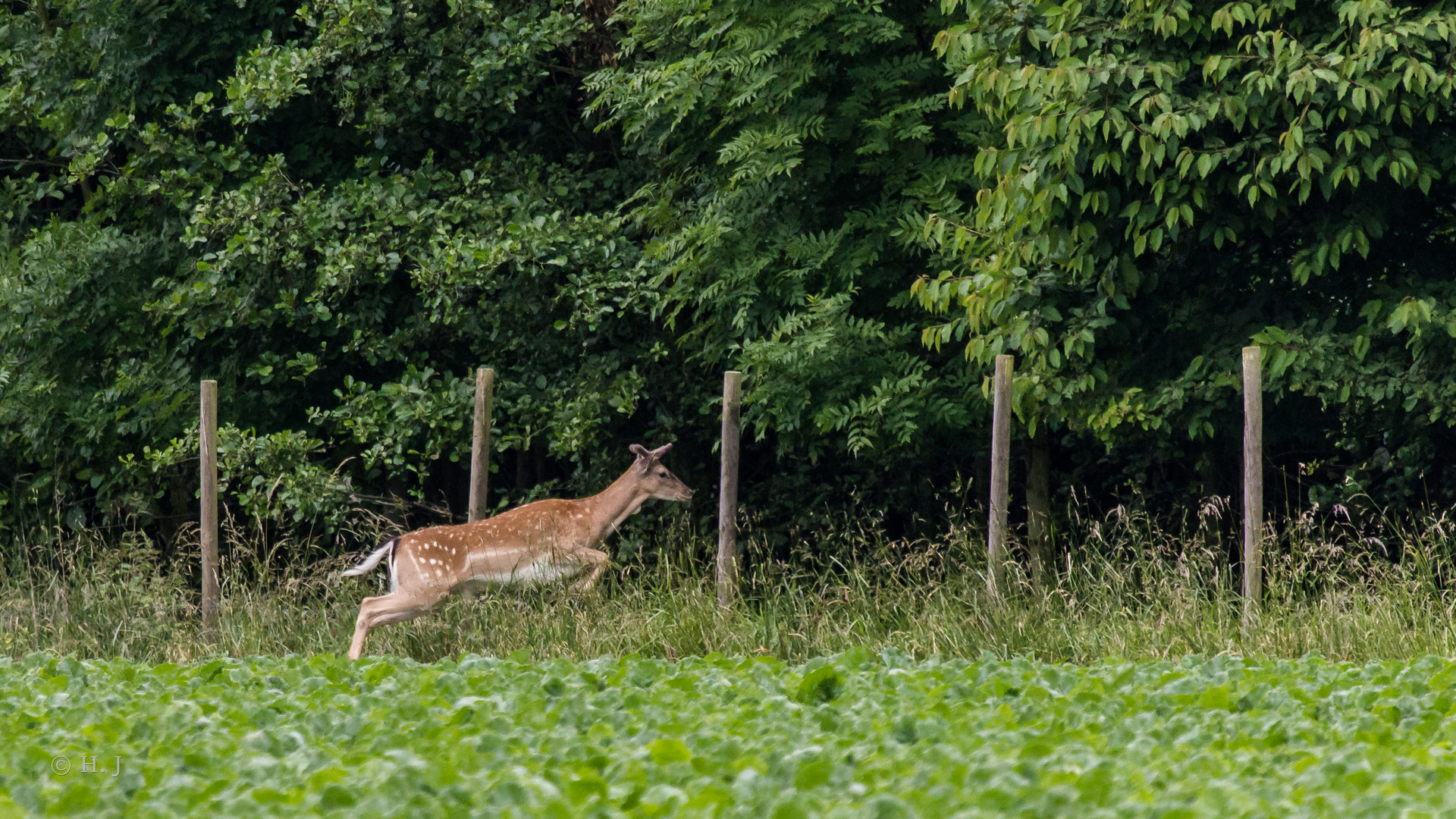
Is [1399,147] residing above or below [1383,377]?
above

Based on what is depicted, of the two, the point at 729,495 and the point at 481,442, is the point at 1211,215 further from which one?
the point at 481,442

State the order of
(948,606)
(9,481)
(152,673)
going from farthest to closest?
(9,481), (948,606), (152,673)

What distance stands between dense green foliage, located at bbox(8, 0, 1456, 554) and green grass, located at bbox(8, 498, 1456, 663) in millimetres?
1186

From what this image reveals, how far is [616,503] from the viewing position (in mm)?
10078

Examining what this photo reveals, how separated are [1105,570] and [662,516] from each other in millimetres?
4481

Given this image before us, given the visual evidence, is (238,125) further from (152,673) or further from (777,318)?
(152,673)

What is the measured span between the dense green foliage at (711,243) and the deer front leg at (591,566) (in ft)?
6.02

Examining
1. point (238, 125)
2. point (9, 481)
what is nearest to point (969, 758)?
point (238, 125)

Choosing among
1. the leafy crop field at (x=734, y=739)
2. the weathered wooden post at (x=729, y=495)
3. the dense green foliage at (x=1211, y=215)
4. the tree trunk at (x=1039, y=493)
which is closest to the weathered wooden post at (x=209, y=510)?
the leafy crop field at (x=734, y=739)

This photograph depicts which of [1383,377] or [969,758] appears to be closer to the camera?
[969,758]

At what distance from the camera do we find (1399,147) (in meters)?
8.32

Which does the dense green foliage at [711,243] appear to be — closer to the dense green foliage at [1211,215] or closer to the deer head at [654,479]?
the dense green foliage at [1211,215]

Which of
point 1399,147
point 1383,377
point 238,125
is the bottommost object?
point 1383,377

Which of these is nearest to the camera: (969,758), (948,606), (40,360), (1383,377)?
(969,758)
